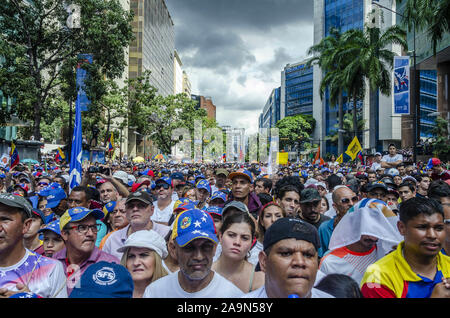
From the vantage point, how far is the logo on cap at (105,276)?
213 cm

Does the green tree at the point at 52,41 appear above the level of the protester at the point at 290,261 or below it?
above

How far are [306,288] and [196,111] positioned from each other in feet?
158

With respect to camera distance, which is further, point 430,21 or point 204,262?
point 430,21

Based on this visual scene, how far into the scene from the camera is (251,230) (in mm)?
3652

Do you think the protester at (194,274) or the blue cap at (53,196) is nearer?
the protester at (194,274)

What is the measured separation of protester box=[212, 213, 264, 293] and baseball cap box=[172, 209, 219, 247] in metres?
0.49

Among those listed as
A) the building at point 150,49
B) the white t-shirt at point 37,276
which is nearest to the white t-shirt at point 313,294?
the white t-shirt at point 37,276

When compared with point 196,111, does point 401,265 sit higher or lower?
lower

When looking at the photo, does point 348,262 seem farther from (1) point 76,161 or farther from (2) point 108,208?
(1) point 76,161

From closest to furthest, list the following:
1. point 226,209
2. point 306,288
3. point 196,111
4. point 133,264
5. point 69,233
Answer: point 306,288 < point 133,264 < point 69,233 < point 226,209 < point 196,111

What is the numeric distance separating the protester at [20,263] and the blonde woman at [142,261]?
20.3 inches

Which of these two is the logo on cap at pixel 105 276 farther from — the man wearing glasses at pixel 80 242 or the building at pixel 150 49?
the building at pixel 150 49
